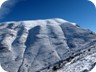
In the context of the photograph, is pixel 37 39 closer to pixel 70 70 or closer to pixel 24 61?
pixel 24 61

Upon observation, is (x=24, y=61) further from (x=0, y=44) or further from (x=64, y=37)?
(x=64, y=37)

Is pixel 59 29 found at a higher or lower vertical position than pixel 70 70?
lower

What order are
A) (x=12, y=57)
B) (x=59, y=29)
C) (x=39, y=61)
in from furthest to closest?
(x=59, y=29)
(x=12, y=57)
(x=39, y=61)

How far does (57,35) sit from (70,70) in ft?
552

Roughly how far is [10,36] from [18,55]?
29.6 metres

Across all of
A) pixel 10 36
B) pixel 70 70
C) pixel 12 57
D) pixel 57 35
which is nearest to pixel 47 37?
pixel 57 35

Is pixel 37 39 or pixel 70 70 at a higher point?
pixel 70 70

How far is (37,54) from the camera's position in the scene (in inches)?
5719

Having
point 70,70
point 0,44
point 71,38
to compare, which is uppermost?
point 70,70

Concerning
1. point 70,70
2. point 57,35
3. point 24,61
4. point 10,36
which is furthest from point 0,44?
point 70,70

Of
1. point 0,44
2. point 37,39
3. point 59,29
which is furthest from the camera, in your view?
point 59,29

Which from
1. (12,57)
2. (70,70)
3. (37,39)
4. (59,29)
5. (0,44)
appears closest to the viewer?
(70,70)

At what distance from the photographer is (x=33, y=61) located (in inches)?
5344

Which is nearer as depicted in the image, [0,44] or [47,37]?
[0,44]
